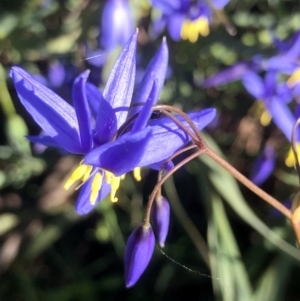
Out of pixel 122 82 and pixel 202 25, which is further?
pixel 202 25

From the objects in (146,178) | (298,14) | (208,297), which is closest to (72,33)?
(146,178)

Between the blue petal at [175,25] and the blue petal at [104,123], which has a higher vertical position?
the blue petal at [104,123]

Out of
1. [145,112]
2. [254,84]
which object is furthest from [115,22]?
[145,112]

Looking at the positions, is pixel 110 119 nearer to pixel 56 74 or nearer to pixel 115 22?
pixel 115 22

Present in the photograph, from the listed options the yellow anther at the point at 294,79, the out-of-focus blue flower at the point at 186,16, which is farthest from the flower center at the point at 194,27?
the yellow anther at the point at 294,79

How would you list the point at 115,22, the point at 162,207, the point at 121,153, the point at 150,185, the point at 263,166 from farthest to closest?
1. the point at 150,185
2. the point at 263,166
3. the point at 115,22
4. the point at 162,207
5. the point at 121,153

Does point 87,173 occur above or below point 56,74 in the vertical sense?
above

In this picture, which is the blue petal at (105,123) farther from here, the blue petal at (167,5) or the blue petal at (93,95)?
the blue petal at (167,5)
